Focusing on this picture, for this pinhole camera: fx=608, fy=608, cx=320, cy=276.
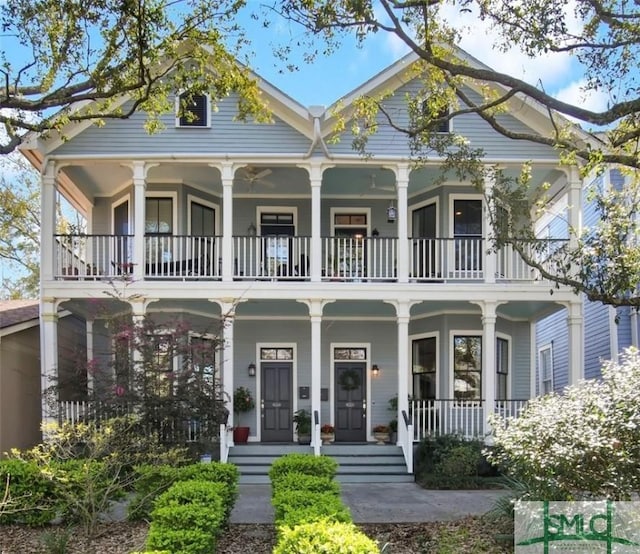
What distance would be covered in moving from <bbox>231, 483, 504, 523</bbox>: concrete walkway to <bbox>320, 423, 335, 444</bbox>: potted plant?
87.7 inches

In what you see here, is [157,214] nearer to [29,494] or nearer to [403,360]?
[403,360]

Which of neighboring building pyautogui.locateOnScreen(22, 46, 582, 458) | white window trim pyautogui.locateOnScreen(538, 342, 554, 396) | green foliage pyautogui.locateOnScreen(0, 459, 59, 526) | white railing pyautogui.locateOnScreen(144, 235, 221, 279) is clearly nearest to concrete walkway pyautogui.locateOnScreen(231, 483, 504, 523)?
neighboring building pyautogui.locateOnScreen(22, 46, 582, 458)

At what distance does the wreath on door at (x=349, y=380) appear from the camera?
48.6 feet

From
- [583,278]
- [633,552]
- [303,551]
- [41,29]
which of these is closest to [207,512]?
[303,551]

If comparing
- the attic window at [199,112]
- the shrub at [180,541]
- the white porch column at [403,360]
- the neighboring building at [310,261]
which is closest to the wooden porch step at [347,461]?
the white porch column at [403,360]

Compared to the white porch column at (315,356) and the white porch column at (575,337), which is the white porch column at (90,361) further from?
the white porch column at (575,337)

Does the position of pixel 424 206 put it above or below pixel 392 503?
above

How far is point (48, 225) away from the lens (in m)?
12.6

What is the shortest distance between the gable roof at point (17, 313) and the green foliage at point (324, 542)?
1006cm

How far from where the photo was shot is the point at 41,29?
8.62m

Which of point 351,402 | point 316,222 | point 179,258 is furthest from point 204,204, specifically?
point 351,402

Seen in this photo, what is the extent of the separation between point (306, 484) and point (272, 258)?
26.3 feet

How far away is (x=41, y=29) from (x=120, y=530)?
6.93m

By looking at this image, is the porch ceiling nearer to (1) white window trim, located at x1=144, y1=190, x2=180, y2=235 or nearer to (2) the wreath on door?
(1) white window trim, located at x1=144, y1=190, x2=180, y2=235
